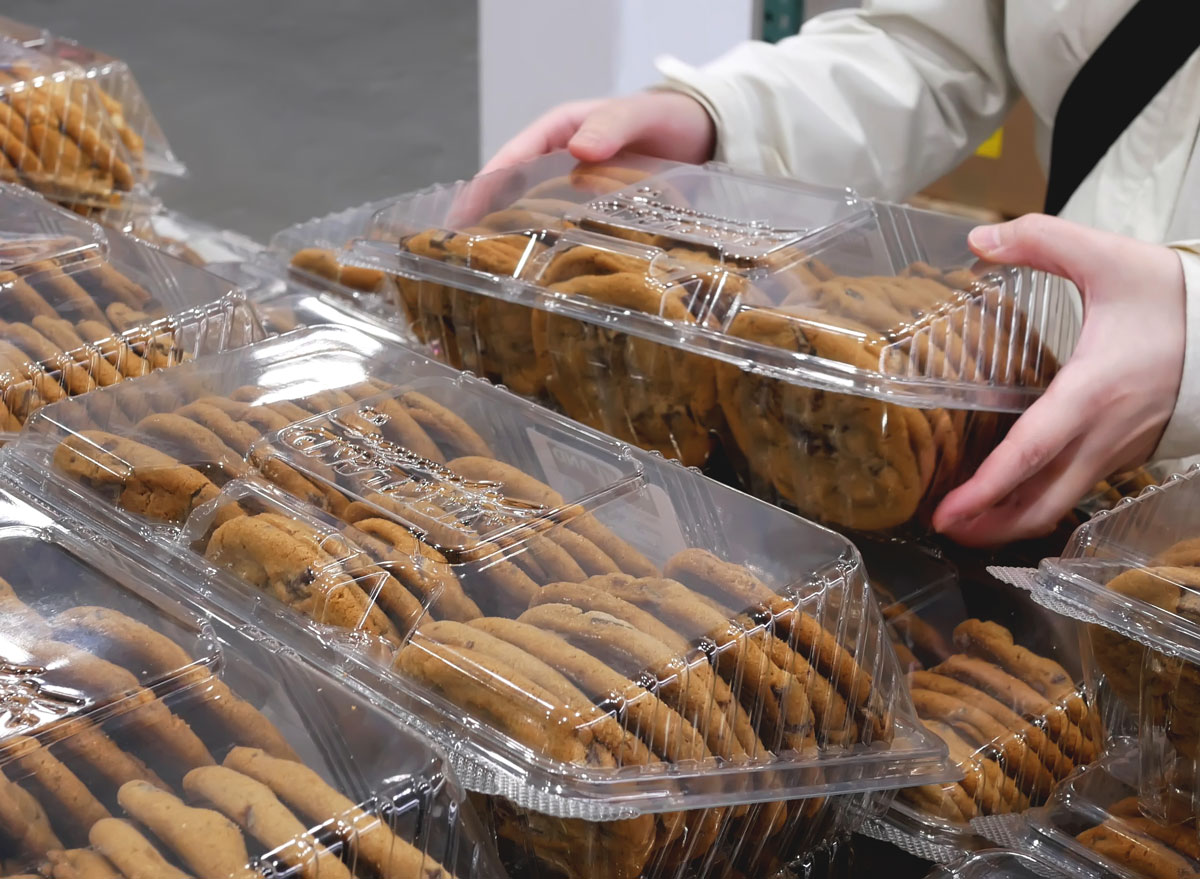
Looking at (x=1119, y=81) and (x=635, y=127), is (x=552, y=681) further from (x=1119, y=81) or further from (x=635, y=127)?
(x=1119, y=81)

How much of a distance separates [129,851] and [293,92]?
17.9ft

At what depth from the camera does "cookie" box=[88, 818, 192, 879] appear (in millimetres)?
543

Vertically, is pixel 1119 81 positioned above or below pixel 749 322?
above

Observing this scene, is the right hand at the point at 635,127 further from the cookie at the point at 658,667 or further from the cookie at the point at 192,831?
the cookie at the point at 192,831

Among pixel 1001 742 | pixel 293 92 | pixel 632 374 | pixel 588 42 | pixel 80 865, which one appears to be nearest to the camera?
pixel 80 865

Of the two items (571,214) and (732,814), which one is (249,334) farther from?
→ (732,814)

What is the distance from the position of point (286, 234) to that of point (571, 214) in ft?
1.29

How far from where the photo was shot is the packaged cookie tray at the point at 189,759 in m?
0.56

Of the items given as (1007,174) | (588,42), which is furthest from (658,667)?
(588,42)

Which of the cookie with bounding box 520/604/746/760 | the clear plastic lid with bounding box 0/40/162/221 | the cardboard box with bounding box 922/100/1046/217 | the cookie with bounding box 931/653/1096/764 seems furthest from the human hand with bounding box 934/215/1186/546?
the cardboard box with bounding box 922/100/1046/217

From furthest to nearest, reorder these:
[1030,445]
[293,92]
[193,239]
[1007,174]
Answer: [293,92] → [1007,174] → [193,239] → [1030,445]

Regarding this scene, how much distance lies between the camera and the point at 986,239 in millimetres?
1044

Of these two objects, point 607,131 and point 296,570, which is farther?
point 607,131

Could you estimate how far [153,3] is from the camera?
21.5 ft
